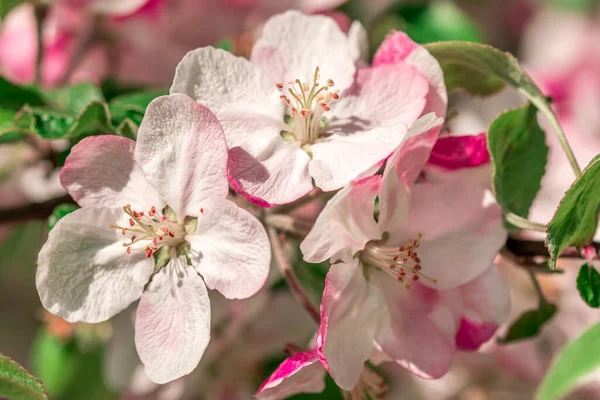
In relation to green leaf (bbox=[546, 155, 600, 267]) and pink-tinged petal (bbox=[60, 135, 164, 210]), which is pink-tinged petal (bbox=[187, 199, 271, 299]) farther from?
green leaf (bbox=[546, 155, 600, 267])

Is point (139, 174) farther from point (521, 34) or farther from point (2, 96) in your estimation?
point (521, 34)

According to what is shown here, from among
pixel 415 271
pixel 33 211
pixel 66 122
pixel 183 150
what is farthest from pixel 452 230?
pixel 33 211

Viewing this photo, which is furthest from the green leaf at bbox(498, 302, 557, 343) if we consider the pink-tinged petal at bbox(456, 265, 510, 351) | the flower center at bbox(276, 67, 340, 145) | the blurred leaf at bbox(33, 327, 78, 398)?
the blurred leaf at bbox(33, 327, 78, 398)

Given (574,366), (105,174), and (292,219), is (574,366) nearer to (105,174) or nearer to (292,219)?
(292,219)

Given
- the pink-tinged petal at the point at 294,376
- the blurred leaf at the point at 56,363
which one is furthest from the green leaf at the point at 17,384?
the blurred leaf at the point at 56,363

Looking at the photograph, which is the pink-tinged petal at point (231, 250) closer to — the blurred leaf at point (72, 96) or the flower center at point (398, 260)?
the flower center at point (398, 260)

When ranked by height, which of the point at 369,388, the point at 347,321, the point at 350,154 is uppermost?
the point at 350,154
